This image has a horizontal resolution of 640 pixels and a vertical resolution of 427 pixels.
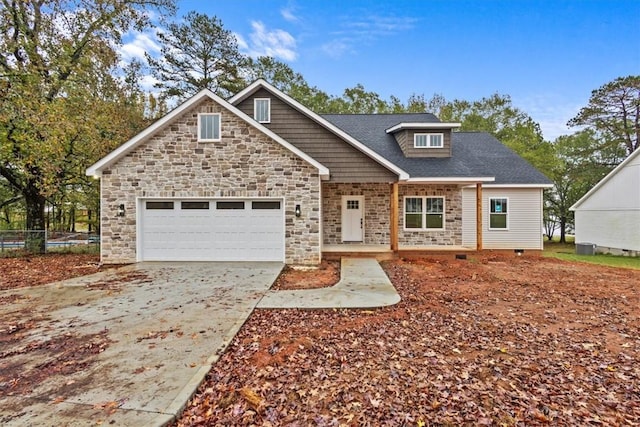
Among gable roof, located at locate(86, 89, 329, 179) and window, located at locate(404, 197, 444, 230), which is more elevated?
gable roof, located at locate(86, 89, 329, 179)

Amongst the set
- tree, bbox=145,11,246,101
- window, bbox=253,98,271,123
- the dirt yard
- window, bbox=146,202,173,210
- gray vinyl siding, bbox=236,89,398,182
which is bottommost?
the dirt yard

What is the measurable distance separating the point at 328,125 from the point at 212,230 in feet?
17.6

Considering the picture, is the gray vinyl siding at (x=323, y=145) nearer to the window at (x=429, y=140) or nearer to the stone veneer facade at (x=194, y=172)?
the stone veneer facade at (x=194, y=172)

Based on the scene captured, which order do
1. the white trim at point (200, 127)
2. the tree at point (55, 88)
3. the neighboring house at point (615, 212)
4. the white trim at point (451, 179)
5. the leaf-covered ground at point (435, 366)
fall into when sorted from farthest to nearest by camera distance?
the neighboring house at point (615, 212), the white trim at point (451, 179), the tree at point (55, 88), the white trim at point (200, 127), the leaf-covered ground at point (435, 366)

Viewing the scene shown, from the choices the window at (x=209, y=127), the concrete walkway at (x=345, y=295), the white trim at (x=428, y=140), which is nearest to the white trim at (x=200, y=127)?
the window at (x=209, y=127)

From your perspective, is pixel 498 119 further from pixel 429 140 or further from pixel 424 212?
pixel 424 212

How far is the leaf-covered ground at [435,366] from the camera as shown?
296 cm

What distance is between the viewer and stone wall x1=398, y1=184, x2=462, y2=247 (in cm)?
1397

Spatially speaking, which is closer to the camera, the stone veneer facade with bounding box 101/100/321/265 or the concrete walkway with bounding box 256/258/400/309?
the concrete walkway with bounding box 256/258/400/309

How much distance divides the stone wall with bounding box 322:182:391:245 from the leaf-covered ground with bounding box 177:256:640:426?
7150mm

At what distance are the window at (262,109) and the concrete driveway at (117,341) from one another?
6739 mm

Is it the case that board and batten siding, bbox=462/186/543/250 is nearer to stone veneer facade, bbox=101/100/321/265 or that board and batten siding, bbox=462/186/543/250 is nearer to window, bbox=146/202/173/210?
stone veneer facade, bbox=101/100/321/265

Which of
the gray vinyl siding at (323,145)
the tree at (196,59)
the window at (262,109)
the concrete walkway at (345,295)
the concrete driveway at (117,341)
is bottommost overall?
the concrete driveway at (117,341)

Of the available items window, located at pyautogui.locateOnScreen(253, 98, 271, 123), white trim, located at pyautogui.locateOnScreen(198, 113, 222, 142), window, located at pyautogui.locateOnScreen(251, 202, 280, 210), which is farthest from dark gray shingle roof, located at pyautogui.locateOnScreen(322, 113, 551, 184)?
white trim, located at pyautogui.locateOnScreen(198, 113, 222, 142)
